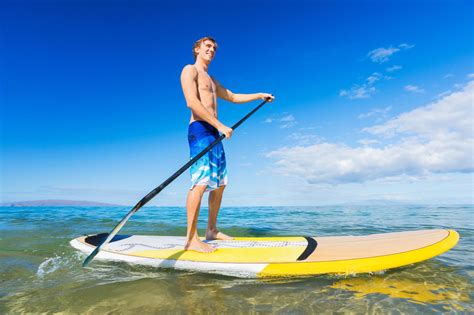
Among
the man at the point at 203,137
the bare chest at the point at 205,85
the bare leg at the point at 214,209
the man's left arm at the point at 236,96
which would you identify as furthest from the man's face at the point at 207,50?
the bare leg at the point at 214,209

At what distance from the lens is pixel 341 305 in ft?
7.45

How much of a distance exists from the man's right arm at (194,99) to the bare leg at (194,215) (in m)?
0.76

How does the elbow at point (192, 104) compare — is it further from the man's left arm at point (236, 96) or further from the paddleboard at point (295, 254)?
the paddleboard at point (295, 254)

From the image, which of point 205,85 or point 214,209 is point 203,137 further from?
point 214,209

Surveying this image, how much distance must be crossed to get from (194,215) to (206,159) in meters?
0.68

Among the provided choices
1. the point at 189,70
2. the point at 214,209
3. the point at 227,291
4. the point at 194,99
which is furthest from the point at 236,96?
the point at 227,291

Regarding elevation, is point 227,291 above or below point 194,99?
below

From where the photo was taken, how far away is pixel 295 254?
3.22m

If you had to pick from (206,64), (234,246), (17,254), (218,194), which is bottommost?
(17,254)

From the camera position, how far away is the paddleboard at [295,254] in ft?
9.73

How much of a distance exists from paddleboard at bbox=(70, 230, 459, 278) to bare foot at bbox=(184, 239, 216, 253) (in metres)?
0.07

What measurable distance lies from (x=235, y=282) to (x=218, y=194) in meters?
1.37

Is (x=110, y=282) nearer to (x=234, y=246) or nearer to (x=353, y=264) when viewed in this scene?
(x=234, y=246)

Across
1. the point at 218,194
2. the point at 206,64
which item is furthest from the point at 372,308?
the point at 206,64
